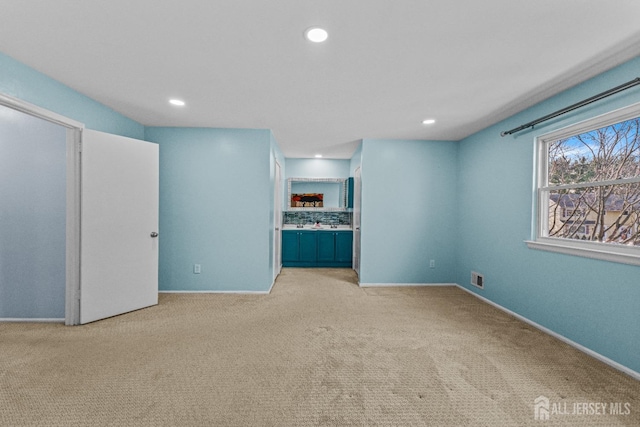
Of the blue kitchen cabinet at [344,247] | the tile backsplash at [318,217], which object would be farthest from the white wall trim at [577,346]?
the tile backsplash at [318,217]

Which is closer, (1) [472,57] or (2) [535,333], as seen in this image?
(1) [472,57]

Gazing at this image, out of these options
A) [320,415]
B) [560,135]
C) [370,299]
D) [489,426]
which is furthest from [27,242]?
[560,135]

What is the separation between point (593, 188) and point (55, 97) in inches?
193

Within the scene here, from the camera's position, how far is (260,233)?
374cm

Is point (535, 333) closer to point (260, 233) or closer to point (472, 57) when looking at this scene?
point (472, 57)

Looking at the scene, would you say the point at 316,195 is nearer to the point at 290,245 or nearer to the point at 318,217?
the point at 318,217

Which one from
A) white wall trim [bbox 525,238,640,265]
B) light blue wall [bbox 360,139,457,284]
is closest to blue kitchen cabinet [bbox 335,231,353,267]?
light blue wall [bbox 360,139,457,284]

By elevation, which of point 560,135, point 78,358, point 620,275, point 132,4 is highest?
point 132,4

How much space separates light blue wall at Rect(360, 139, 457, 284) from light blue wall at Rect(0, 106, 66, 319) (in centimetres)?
366

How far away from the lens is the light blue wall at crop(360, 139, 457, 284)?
4.14 meters

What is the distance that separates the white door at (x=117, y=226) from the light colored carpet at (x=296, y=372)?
248mm

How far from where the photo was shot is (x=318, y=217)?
20.0 ft

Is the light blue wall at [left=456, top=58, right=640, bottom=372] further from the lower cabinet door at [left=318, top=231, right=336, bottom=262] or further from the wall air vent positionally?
the lower cabinet door at [left=318, top=231, right=336, bottom=262]

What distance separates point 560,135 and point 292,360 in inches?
127
